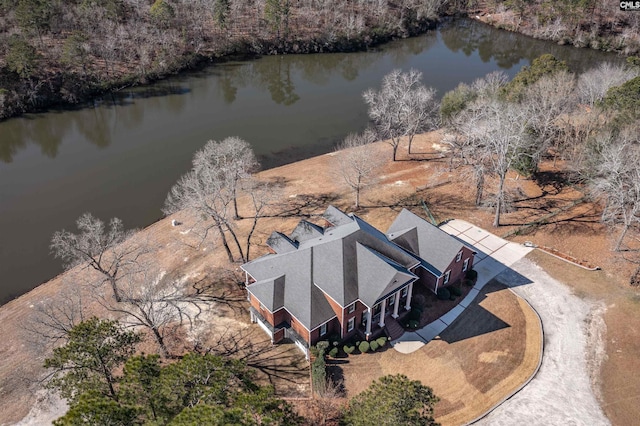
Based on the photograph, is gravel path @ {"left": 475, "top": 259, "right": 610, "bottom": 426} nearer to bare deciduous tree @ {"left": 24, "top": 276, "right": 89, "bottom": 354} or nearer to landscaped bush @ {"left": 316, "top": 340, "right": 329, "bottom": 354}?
landscaped bush @ {"left": 316, "top": 340, "right": 329, "bottom": 354}

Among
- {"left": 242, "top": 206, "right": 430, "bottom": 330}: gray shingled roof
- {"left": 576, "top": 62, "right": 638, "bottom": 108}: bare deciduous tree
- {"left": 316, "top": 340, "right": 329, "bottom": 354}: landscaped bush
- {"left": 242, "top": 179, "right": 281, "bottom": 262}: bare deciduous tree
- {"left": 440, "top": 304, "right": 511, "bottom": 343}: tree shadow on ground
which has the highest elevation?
{"left": 576, "top": 62, "right": 638, "bottom": 108}: bare deciduous tree

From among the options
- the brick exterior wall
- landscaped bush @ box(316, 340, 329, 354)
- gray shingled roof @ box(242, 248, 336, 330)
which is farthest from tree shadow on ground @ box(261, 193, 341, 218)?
landscaped bush @ box(316, 340, 329, 354)

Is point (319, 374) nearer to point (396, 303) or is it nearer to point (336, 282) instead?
point (336, 282)

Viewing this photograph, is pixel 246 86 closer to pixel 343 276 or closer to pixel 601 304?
pixel 343 276

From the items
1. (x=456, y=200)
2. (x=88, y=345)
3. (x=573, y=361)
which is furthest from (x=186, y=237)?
(x=573, y=361)

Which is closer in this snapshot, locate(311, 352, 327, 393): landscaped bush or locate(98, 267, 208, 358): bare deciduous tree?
locate(311, 352, 327, 393): landscaped bush

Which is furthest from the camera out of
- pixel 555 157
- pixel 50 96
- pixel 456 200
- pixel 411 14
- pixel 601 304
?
pixel 411 14

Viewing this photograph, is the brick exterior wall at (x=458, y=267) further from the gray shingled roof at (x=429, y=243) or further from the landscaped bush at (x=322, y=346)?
the landscaped bush at (x=322, y=346)
